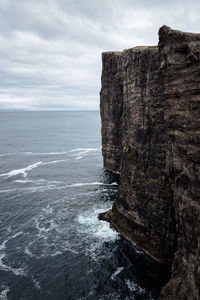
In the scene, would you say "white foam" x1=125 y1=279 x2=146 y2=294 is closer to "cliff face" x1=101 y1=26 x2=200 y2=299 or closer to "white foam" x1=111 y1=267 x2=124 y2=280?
"white foam" x1=111 y1=267 x2=124 y2=280

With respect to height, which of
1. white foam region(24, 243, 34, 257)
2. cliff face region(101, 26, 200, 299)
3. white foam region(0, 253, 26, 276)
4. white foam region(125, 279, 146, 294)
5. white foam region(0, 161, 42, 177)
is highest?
cliff face region(101, 26, 200, 299)

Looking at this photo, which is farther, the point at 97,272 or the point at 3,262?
the point at 3,262

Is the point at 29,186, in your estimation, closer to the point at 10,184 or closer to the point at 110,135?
the point at 10,184

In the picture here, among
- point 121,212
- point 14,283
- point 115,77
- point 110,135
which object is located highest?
point 115,77

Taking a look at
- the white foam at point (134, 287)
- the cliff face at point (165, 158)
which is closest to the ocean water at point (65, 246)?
the white foam at point (134, 287)

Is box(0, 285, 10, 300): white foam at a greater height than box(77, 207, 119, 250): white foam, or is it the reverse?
box(77, 207, 119, 250): white foam

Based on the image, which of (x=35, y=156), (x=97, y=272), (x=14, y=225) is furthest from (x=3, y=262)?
(x=35, y=156)

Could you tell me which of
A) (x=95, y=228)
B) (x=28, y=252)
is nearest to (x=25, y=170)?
(x=95, y=228)

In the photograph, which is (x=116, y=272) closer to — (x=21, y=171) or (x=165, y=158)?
(x=165, y=158)

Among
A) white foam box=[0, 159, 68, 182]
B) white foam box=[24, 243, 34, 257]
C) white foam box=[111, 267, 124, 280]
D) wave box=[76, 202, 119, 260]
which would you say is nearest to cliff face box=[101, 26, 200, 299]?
wave box=[76, 202, 119, 260]
